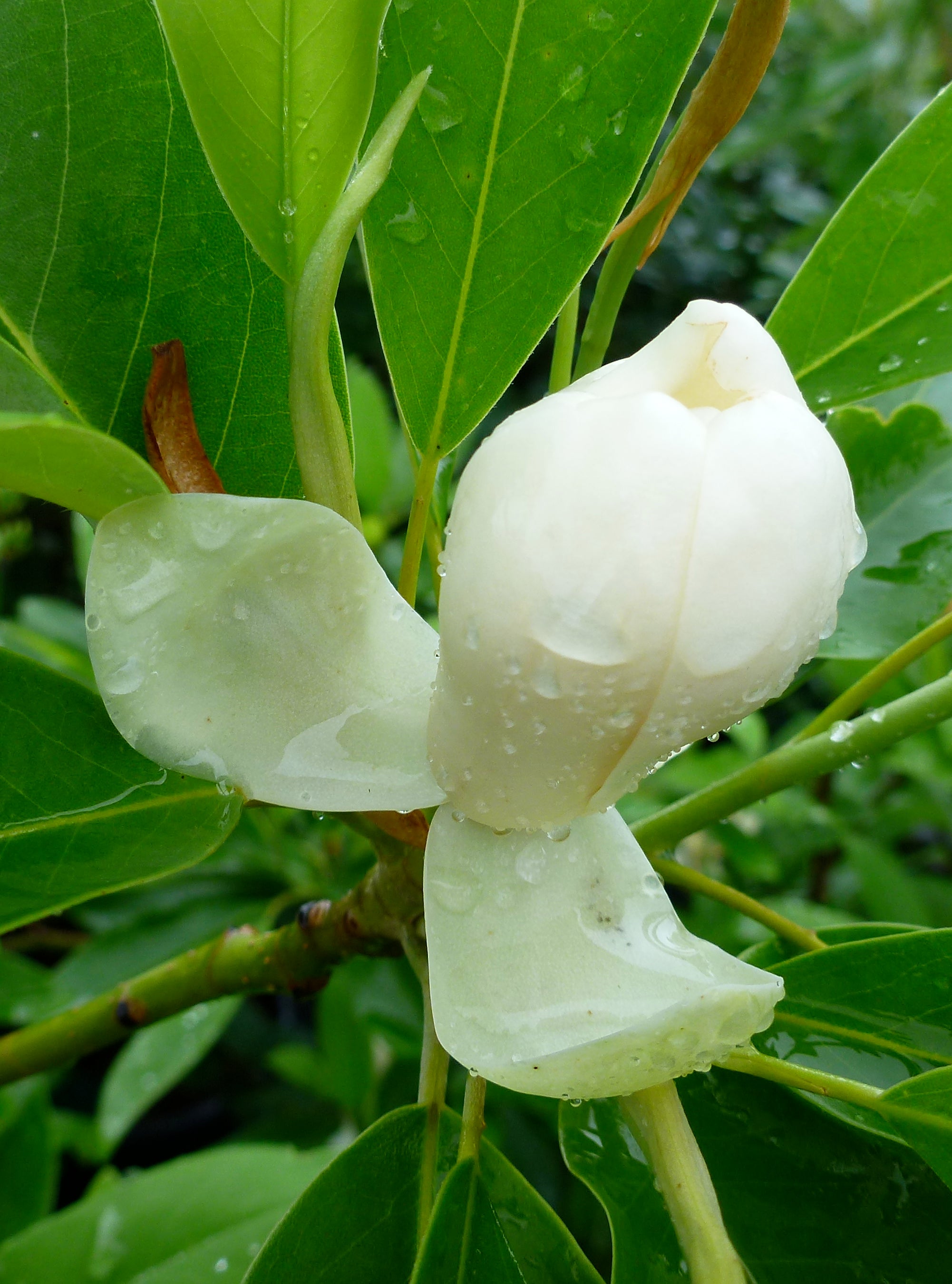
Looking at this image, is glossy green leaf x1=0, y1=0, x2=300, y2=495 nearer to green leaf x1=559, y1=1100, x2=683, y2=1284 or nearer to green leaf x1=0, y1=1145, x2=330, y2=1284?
green leaf x1=559, y1=1100, x2=683, y2=1284

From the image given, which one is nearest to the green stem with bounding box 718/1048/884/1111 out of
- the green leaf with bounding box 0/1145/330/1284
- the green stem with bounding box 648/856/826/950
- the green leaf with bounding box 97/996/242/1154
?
the green stem with bounding box 648/856/826/950

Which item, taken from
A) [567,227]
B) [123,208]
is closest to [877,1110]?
[567,227]

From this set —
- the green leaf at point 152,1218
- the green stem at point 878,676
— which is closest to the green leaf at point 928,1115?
the green stem at point 878,676

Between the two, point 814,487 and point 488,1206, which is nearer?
point 814,487

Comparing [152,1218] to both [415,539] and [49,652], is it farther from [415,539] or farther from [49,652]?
[415,539]

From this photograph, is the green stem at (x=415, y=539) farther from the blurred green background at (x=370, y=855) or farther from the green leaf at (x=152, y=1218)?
the green leaf at (x=152, y=1218)

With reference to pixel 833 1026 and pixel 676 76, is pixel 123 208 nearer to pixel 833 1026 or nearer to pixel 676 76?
pixel 676 76
